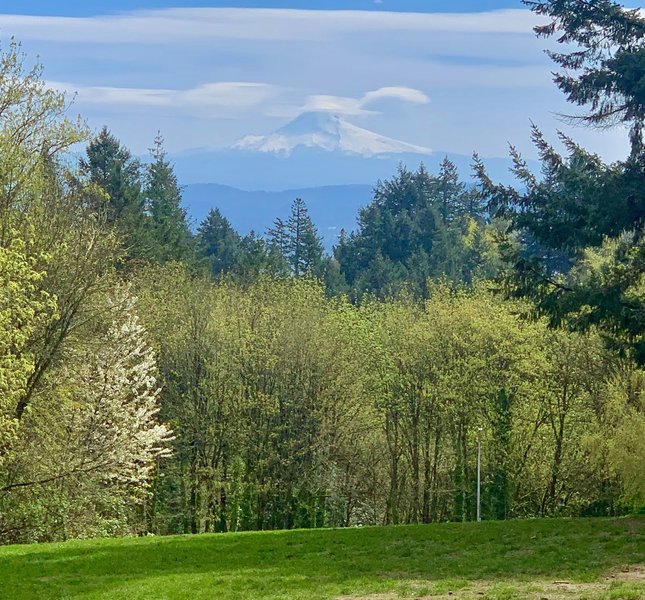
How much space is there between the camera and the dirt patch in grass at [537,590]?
14.2m

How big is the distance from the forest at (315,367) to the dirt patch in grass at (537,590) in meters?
7.81

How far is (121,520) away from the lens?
3222 centimetres

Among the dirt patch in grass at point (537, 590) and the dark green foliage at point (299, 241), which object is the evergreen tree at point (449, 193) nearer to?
the dark green foliage at point (299, 241)

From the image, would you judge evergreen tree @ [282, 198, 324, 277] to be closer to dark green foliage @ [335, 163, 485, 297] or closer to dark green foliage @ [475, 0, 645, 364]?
dark green foliage @ [335, 163, 485, 297]

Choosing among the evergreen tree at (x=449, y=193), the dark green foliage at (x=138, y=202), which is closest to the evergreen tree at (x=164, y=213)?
the dark green foliage at (x=138, y=202)

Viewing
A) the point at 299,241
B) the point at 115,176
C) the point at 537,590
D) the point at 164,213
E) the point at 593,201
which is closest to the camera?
the point at 537,590

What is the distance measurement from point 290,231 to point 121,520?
79.0 meters

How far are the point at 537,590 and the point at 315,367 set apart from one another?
2729 cm

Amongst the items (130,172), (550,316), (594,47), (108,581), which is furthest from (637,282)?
(130,172)

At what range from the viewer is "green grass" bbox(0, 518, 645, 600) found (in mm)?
16000

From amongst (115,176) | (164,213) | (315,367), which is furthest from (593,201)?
(164,213)

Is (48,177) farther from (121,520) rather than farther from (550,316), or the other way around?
(550,316)

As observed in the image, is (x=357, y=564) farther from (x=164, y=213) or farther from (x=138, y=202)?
(x=164, y=213)

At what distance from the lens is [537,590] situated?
14.9 m
